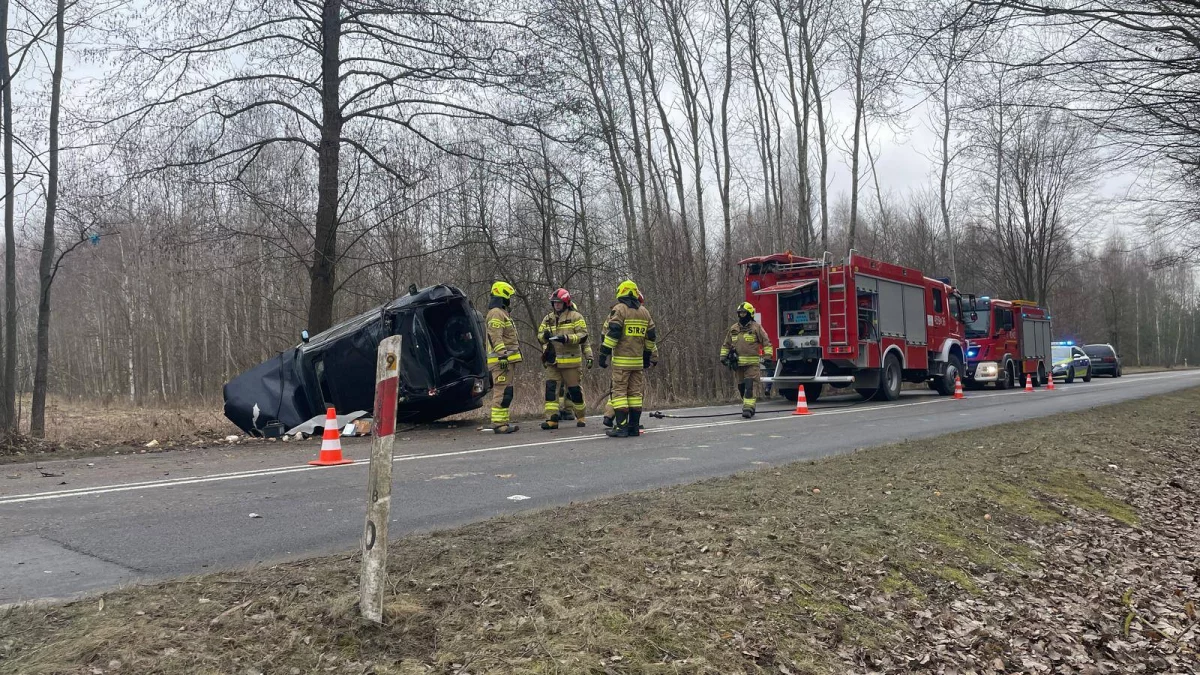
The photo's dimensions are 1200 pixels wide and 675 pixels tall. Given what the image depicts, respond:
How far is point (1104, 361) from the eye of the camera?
3481 cm

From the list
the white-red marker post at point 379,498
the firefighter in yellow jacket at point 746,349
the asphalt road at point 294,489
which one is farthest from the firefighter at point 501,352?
the white-red marker post at point 379,498

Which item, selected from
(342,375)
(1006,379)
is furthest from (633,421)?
(1006,379)

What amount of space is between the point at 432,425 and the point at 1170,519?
8816 mm

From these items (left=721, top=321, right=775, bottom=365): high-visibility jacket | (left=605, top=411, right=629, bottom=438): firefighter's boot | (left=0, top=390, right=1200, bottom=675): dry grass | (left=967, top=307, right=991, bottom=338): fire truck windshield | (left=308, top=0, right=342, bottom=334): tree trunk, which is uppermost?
(left=308, top=0, right=342, bottom=334): tree trunk

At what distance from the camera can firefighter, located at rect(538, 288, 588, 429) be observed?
1071 cm

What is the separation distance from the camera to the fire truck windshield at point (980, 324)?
2284 cm

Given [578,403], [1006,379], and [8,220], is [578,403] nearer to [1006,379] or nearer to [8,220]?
[8,220]

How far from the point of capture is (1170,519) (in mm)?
7074

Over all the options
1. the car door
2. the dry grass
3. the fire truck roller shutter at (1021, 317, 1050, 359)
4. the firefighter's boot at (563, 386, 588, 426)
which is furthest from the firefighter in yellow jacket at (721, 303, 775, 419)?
the car door

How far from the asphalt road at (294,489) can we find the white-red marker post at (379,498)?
136 centimetres

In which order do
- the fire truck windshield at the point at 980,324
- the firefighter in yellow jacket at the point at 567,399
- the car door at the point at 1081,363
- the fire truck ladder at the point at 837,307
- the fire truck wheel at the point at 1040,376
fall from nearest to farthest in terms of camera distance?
the firefighter in yellow jacket at the point at 567,399 → the fire truck ladder at the point at 837,307 → the fire truck windshield at the point at 980,324 → the fire truck wheel at the point at 1040,376 → the car door at the point at 1081,363

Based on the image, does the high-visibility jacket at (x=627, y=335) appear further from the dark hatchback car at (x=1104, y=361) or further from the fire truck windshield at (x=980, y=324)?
the dark hatchback car at (x=1104, y=361)

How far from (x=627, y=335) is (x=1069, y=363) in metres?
28.6

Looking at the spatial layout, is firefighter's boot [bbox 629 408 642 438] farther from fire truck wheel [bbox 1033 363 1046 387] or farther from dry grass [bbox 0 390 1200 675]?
fire truck wheel [bbox 1033 363 1046 387]
